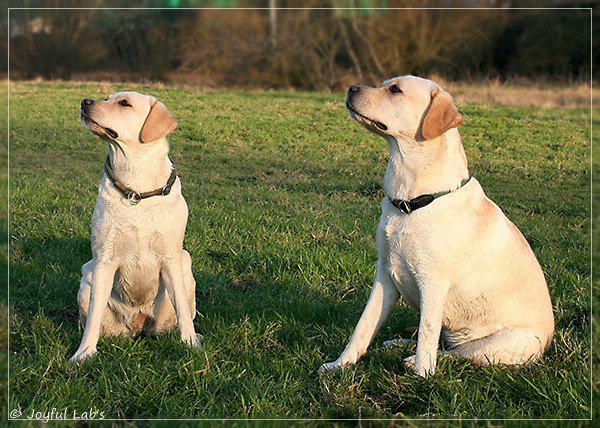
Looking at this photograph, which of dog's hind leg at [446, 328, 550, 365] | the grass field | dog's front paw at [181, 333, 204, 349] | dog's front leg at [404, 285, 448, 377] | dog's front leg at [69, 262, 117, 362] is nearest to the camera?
the grass field

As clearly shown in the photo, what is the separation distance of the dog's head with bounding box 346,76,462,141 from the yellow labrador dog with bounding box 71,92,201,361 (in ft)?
4.02

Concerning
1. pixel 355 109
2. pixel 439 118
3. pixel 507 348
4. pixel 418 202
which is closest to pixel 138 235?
pixel 355 109

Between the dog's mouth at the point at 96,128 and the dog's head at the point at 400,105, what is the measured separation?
145cm

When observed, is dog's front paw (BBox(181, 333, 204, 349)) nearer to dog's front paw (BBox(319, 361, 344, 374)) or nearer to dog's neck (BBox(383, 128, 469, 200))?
dog's front paw (BBox(319, 361, 344, 374))

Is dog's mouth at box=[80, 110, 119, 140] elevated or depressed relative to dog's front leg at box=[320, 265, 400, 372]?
elevated

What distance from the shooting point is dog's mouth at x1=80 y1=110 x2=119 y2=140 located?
4.21 m

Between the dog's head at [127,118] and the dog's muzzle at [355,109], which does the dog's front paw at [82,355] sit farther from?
the dog's muzzle at [355,109]

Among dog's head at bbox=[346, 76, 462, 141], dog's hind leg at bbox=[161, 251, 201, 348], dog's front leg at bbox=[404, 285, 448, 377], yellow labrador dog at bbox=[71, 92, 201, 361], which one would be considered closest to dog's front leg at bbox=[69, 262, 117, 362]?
yellow labrador dog at bbox=[71, 92, 201, 361]

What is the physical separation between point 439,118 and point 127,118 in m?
1.87

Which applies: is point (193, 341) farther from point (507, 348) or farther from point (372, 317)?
point (507, 348)

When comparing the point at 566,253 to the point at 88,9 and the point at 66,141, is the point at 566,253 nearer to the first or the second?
the point at 88,9

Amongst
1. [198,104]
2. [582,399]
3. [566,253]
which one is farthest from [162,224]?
[198,104]

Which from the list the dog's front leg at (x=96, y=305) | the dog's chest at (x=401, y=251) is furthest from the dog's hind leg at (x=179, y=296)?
the dog's chest at (x=401, y=251)

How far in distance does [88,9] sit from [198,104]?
12.3 ft
